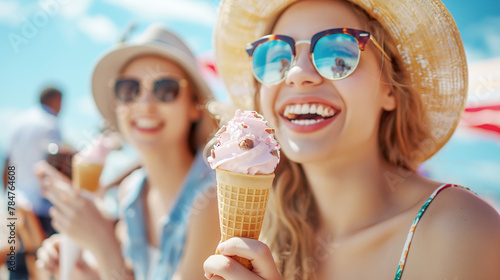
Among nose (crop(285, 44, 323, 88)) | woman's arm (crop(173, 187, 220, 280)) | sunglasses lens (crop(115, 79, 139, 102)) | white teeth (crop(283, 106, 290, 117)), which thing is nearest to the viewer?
nose (crop(285, 44, 323, 88))

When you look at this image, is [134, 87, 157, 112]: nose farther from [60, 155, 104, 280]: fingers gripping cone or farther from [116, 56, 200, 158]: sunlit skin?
[60, 155, 104, 280]: fingers gripping cone

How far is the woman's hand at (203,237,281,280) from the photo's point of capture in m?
1.36

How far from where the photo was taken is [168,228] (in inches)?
120

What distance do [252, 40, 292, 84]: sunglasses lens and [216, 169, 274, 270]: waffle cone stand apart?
61 centimetres

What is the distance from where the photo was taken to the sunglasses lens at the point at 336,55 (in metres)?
1.79

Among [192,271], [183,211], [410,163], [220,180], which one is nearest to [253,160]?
[220,180]

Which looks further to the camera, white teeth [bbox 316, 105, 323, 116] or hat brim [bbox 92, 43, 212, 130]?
hat brim [bbox 92, 43, 212, 130]

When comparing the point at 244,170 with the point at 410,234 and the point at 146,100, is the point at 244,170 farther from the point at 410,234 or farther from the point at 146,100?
the point at 146,100

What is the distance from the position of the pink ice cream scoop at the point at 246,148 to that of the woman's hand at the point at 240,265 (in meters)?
0.30

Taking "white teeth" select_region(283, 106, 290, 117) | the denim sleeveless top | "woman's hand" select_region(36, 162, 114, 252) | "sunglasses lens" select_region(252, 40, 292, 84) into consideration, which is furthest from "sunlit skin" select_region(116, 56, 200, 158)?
"white teeth" select_region(283, 106, 290, 117)

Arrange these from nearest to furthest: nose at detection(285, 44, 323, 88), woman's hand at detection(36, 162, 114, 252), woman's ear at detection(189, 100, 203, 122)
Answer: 1. nose at detection(285, 44, 323, 88)
2. woman's hand at detection(36, 162, 114, 252)
3. woman's ear at detection(189, 100, 203, 122)

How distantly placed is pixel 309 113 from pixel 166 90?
171 cm

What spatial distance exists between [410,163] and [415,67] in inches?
22.1

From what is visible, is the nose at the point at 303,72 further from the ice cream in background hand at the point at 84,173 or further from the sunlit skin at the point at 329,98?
the ice cream in background hand at the point at 84,173
